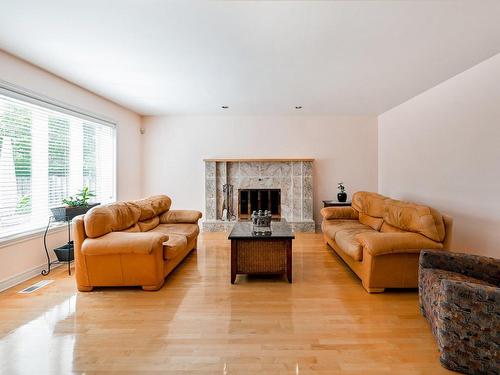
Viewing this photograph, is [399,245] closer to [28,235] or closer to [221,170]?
[221,170]

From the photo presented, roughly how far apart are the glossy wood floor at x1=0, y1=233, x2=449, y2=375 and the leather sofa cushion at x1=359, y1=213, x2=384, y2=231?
1156mm

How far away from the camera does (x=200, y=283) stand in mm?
3039

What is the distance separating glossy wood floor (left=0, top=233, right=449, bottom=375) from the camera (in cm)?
173

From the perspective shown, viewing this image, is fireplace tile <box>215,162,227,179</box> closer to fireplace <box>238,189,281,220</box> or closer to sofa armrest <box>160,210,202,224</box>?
fireplace <box>238,189,281,220</box>

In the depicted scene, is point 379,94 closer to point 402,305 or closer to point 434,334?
point 402,305

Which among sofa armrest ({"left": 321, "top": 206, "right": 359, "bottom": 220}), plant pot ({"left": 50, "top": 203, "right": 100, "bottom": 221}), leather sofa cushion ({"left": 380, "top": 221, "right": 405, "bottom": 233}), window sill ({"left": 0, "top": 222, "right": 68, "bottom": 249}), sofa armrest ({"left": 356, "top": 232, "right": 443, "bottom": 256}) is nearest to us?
sofa armrest ({"left": 356, "top": 232, "right": 443, "bottom": 256})

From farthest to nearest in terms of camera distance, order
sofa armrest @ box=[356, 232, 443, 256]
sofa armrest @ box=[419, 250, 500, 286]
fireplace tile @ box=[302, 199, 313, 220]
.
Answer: fireplace tile @ box=[302, 199, 313, 220]
sofa armrest @ box=[356, 232, 443, 256]
sofa armrest @ box=[419, 250, 500, 286]

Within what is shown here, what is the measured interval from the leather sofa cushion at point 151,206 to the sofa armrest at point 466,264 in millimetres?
3530

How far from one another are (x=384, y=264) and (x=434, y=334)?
2.80 ft

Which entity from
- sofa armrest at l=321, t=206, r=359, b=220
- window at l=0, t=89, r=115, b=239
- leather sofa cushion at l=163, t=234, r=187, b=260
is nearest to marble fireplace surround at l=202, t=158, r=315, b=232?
sofa armrest at l=321, t=206, r=359, b=220

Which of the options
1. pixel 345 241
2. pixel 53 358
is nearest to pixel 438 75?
pixel 345 241

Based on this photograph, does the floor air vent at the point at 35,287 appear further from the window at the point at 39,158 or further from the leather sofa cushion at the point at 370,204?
the leather sofa cushion at the point at 370,204

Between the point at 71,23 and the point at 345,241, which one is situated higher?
the point at 71,23

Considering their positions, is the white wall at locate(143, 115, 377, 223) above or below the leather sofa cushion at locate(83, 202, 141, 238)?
above
